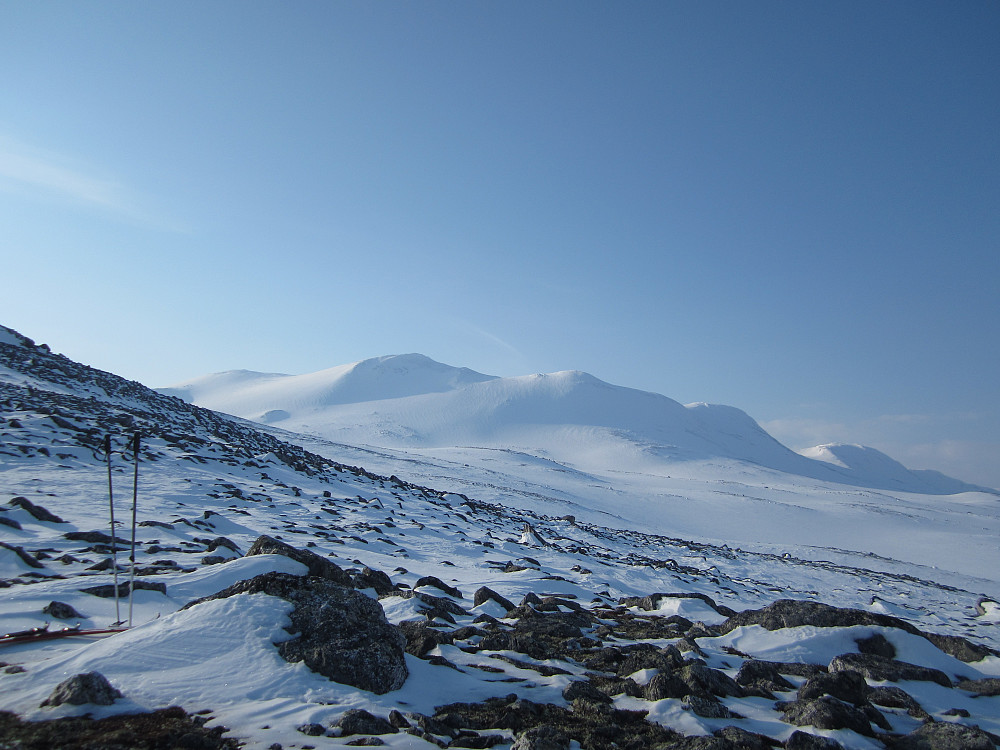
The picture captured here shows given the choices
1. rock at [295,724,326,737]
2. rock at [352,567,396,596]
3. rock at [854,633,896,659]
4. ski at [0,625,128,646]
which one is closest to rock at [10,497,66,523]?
rock at [352,567,396,596]

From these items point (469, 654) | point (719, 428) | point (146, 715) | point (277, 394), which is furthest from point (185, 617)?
point (719, 428)

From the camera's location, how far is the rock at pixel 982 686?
24.3 feet

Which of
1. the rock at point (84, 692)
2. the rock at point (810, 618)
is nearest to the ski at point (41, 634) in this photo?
the rock at point (84, 692)

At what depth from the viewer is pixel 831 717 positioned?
554 centimetres

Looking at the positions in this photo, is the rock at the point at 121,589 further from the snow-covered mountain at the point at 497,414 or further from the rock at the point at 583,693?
the snow-covered mountain at the point at 497,414

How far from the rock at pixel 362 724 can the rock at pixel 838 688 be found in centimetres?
460

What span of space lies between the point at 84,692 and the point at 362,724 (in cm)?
217

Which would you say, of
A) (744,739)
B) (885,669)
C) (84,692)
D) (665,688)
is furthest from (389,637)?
(885,669)

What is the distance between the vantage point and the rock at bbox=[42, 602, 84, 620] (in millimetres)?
6750

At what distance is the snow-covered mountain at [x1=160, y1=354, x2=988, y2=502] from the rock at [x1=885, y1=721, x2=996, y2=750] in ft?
265

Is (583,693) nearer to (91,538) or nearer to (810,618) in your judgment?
(810,618)

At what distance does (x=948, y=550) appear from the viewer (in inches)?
1702

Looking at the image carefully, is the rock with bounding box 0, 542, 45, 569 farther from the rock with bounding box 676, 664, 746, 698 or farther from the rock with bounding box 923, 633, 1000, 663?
the rock with bounding box 923, 633, 1000, 663

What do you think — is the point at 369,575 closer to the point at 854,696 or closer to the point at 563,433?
the point at 854,696
